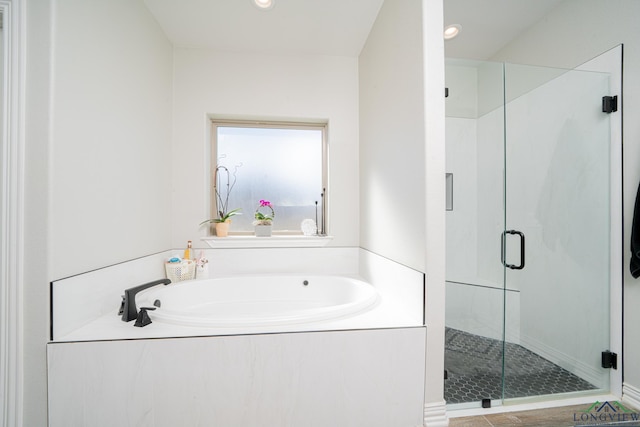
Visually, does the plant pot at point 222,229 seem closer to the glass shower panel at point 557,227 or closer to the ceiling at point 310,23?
the ceiling at point 310,23

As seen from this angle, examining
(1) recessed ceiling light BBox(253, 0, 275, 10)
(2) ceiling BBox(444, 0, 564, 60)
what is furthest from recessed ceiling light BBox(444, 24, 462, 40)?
(1) recessed ceiling light BBox(253, 0, 275, 10)

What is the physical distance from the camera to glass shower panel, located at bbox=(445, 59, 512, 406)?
1.83 meters

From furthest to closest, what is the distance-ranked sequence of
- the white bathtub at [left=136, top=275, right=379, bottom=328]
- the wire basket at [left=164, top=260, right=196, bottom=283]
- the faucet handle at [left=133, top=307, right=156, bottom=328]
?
1. the wire basket at [left=164, top=260, right=196, bottom=283]
2. the white bathtub at [left=136, top=275, right=379, bottom=328]
3. the faucet handle at [left=133, top=307, right=156, bottom=328]

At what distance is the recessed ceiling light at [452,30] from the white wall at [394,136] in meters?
0.59

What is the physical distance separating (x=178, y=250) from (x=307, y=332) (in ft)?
5.09

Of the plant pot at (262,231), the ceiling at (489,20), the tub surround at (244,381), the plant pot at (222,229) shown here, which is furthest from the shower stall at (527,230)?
the plant pot at (222,229)

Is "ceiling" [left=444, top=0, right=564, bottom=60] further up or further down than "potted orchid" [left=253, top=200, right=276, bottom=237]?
further up

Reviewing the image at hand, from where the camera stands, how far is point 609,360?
161 centimetres

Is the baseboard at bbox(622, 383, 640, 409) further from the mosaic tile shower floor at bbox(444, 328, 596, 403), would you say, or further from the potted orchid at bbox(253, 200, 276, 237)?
the potted orchid at bbox(253, 200, 276, 237)

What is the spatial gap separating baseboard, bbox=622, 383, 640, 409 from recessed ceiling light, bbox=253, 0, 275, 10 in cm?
323

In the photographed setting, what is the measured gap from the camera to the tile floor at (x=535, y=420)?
4.49 ft

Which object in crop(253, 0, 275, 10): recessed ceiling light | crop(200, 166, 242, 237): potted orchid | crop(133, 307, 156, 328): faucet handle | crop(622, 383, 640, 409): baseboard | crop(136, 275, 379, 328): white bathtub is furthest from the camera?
crop(200, 166, 242, 237): potted orchid

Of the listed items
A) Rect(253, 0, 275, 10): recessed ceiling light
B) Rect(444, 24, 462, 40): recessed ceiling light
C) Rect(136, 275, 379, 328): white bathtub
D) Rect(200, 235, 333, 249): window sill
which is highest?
Rect(444, 24, 462, 40): recessed ceiling light

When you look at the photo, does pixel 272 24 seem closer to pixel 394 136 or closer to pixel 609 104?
pixel 394 136
